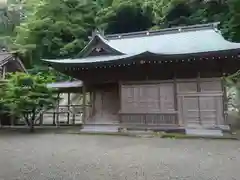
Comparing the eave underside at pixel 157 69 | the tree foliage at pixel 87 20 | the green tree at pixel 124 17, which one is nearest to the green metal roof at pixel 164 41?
the eave underside at pixel 157 69

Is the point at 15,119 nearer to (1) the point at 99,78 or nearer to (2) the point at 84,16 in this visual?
(1) the point at 99,78

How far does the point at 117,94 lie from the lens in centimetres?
1305

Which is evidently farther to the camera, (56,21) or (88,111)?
(56,21)

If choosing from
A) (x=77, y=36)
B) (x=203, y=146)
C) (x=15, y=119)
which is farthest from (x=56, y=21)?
(x=203, y=146)

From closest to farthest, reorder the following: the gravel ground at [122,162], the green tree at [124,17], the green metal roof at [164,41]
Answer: the gravel ground at [122,162]
the green metal roof at [164,41]
the green tree at [124,17]

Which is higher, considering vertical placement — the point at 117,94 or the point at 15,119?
the point at 117,94

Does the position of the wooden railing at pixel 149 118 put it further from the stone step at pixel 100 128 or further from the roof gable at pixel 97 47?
the roof gable at pixel 97 47

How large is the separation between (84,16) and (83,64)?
15.1 meters

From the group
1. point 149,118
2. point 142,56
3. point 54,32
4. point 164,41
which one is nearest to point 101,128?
point 149,118

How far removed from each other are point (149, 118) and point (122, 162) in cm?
565

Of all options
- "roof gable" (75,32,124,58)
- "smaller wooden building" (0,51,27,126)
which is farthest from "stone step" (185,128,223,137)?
"smaller wooden building" (0,51,27,126)

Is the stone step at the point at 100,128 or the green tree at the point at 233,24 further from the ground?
the green tree at the point at 233,24

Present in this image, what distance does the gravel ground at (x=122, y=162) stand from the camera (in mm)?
4637

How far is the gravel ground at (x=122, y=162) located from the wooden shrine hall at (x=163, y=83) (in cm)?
269
